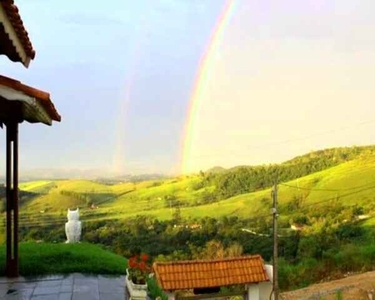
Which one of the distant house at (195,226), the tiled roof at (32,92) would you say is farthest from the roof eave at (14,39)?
the distant house at (195,226)

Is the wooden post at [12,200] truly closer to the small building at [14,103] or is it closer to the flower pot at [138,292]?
the small building at [14,103]

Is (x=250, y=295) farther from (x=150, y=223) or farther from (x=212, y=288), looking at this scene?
(x=150, y=223)

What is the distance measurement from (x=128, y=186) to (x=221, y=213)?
417cm

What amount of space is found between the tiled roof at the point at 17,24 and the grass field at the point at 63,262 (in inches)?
130

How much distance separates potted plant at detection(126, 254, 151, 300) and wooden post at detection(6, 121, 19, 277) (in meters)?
1.96

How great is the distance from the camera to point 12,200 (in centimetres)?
566

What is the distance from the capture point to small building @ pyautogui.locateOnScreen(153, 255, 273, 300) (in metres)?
5.47

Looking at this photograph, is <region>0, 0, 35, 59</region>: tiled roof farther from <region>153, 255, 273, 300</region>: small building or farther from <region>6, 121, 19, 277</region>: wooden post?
<region>153, 255, 273, 300</region>: small building

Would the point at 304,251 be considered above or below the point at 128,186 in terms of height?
below

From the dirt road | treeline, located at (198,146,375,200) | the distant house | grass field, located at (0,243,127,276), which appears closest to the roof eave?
grass field, located at (0,243,127,276)

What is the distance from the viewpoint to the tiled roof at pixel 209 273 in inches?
215

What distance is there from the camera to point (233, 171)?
896 inches

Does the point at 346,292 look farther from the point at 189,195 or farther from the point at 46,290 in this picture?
the point at 189,195

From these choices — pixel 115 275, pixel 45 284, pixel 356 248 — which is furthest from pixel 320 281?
pixel 45 284
